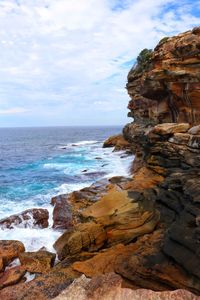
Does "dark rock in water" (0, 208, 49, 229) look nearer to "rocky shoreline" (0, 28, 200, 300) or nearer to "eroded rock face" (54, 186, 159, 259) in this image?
"rocky shoreline" (0, 28, 200, 300)

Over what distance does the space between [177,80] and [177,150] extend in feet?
28.5

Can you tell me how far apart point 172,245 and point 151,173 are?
39.5 ft

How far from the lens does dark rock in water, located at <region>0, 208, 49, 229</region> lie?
75.0ft

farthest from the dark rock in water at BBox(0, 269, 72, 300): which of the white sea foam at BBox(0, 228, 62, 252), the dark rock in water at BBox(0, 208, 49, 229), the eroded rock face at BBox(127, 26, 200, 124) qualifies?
the eroded rock face at BBox(127, 26, 200, 124)

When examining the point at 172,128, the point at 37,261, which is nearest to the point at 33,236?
the point at 37,261

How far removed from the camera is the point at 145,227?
16.5 meters

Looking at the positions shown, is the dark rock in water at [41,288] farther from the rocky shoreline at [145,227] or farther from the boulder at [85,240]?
the boulder at [85,240]

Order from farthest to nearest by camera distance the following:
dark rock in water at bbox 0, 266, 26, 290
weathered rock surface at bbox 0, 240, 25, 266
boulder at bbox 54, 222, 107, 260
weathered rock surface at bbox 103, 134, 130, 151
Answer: weathered rock surface at bbox 103, 134, 130, 151
weathered rock surface at bbox 0, 240, 25, 266
boulder at bbox 54, 222, 107, 260
dark rock in water at bbox 0, 266, 26, 290

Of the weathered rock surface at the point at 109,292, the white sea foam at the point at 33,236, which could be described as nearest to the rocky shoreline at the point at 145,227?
the weathered rock surface at the point at 109,292

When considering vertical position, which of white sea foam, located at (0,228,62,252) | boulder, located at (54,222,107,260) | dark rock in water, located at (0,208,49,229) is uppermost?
boulder, located at (54,222,107,260)

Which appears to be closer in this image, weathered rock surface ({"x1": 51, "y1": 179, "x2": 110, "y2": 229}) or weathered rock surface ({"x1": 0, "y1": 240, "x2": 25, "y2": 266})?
weathered rock surface ({"x1": 0, "y1": 240, "x2": 25, "y2": 266})

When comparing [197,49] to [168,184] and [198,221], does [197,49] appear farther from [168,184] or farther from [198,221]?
[198,221]

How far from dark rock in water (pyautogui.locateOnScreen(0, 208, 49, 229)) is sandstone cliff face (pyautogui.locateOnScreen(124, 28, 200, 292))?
8199 millimetres

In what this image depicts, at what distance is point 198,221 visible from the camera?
37.0 ft
